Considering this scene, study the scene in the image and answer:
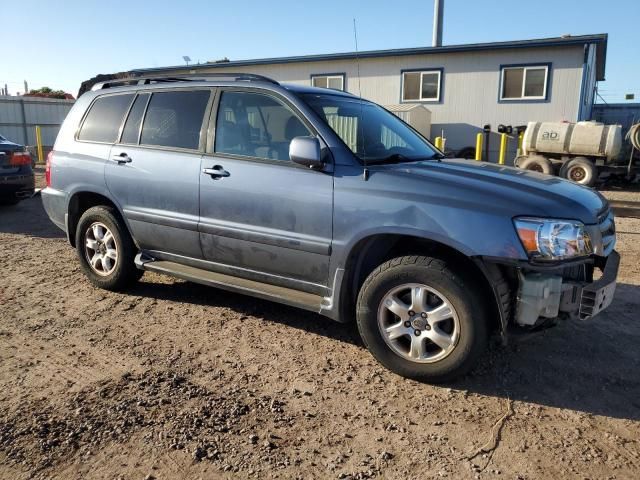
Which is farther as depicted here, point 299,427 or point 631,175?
point 631,175

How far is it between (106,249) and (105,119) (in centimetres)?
121

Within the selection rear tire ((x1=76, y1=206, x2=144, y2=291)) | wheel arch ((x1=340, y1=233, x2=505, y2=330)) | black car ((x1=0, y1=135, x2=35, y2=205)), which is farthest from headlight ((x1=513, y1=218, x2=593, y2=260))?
black car ((x1=0, y1=135, x2=35, y2=205))

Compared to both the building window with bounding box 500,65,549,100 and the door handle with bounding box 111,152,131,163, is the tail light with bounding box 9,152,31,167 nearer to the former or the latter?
the door handle with bounding box 111,152,131,163

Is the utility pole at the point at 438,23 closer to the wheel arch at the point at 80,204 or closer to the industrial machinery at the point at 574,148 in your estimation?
the industrial machinery at the point at 574,148

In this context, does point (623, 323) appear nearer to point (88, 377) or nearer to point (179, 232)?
point (179, 232)

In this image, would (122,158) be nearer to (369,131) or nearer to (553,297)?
(369,131)

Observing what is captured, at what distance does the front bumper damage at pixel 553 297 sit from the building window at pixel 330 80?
1830 centimetres

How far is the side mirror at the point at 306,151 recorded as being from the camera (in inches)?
134

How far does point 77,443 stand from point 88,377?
2.48ft

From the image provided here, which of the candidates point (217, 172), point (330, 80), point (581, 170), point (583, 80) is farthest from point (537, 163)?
point (217, 172)

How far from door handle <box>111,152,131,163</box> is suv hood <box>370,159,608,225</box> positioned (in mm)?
2255

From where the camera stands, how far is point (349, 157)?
3.51 meters

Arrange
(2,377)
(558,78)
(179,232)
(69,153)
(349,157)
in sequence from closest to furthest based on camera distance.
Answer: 1. (2,377)
2. (349,157)
3. (179,232)
4. (69,153)
5. (558,78)

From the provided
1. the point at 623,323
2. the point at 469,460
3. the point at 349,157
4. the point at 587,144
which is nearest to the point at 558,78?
the point at 587,144
